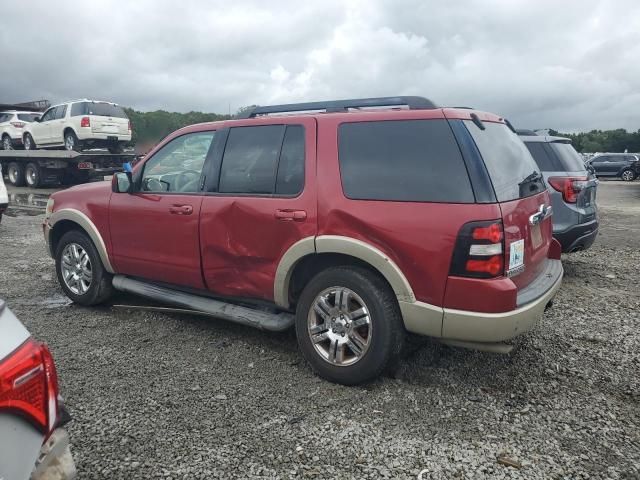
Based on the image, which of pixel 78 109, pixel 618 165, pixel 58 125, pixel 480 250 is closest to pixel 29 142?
pixel 58 125

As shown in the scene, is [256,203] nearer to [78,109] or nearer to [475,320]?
[475,320]

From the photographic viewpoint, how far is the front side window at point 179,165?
4.04 metres

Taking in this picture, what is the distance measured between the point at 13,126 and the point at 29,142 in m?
1.87

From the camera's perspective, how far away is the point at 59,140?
1714 cm

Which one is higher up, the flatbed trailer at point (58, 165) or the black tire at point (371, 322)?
the flatbed trailer at point (58, 165)

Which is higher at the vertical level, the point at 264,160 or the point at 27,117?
the point at 27,117

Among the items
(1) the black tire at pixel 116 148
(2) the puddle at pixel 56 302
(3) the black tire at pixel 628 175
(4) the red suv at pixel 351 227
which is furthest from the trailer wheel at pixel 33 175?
(3) the black tire at pixel 628 175

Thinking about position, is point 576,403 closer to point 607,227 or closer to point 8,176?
point 607,227

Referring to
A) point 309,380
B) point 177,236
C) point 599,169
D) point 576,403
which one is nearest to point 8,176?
point 177,236

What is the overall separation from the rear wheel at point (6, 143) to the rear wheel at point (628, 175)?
2955 centimetres

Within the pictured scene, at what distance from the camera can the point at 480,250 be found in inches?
109

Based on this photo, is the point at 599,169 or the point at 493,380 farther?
the point at 599,169

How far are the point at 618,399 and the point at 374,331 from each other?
5.34 feet

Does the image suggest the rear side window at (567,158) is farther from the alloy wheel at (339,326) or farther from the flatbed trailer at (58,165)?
the flatbed trailer at (58,165)
